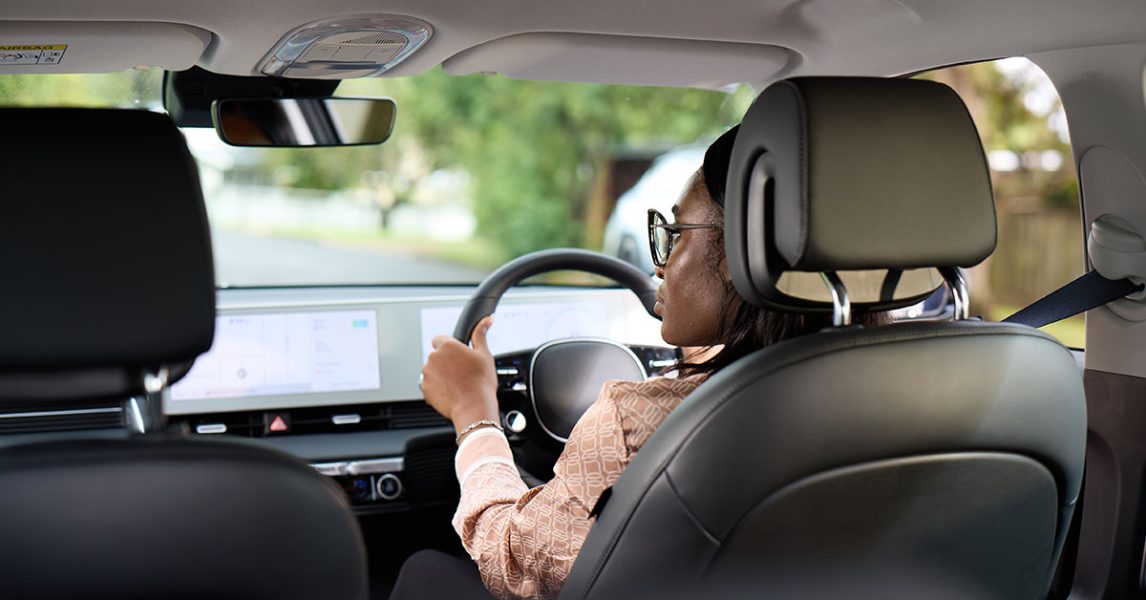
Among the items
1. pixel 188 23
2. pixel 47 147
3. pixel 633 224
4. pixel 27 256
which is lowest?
pixel 633 224

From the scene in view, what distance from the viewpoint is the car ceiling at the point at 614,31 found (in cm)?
246

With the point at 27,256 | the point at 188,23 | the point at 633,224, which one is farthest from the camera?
the point at 633,224

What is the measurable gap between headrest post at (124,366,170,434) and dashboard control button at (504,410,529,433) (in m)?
1.36

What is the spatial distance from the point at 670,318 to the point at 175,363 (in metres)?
0.99

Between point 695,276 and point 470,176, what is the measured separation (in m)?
17.5

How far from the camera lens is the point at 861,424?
1604 mm

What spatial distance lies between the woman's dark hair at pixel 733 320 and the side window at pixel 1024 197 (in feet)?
31.2

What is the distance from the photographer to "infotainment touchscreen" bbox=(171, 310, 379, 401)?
3689 mm

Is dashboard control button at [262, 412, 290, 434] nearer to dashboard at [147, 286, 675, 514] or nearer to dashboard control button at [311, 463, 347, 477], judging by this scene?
dashboard at [147, 286, 675, 514]

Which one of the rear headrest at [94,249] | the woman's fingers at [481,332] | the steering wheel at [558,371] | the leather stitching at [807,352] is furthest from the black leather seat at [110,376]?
the steering wheel at [558,371]

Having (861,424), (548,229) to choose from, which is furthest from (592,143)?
(861,424)

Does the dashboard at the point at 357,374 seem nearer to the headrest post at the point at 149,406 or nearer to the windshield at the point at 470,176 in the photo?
the headrest post at the point at 149,406

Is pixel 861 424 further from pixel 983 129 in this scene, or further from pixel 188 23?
pixel 983 129

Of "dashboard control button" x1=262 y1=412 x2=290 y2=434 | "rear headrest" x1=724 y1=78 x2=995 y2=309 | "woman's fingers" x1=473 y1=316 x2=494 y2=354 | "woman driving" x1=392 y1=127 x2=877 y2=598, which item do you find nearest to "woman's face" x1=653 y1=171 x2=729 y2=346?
"woman driving" x1=392 y1=127 x2=877 y2=598
